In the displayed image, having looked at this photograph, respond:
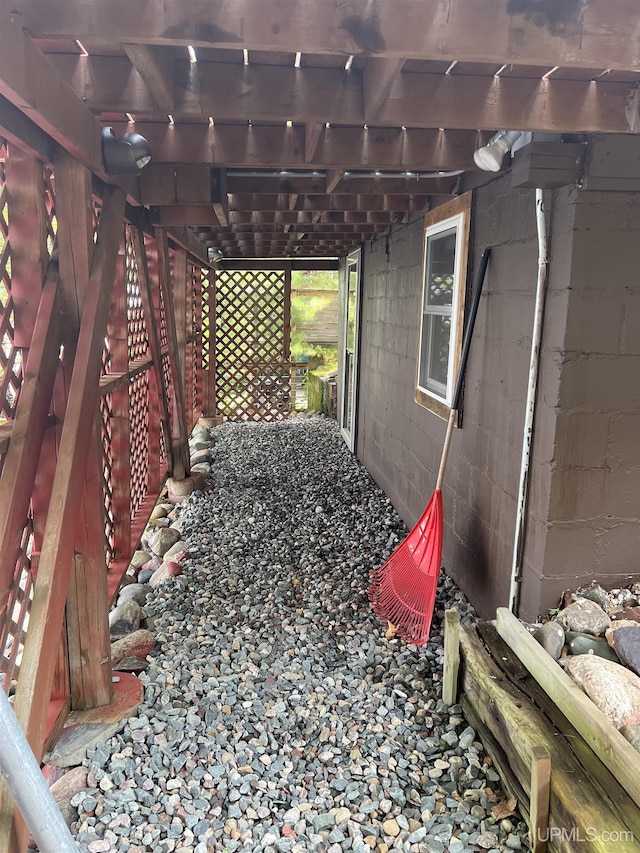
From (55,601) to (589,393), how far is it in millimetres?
1944

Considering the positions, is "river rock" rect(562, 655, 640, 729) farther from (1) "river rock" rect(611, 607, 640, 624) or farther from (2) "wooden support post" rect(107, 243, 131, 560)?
(2) "wooden support post" rect(107, 243, 131, 560)

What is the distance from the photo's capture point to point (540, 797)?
1516 mm

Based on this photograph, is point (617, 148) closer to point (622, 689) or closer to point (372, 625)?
point (622, 689)

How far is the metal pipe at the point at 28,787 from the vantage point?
3.26 ft

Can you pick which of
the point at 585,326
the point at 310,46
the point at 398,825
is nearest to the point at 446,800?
the point at 398,825

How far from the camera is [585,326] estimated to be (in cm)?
214

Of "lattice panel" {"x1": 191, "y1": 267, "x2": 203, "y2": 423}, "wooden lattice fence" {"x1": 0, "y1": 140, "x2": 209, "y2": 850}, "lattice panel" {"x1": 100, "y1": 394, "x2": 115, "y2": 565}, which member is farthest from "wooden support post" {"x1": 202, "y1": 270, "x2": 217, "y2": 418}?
"wooden lattice fence" {"x1": 0, "y1": 140, "x2": 209, "y2": 850}

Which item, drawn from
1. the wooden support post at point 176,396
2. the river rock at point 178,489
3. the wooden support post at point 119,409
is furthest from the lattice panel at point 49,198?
the river rock at point 178,489

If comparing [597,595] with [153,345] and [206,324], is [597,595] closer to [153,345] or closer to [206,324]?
[153,345]

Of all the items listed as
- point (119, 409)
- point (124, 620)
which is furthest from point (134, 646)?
point (119, 409)

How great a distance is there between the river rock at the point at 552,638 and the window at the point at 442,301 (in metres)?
1.37

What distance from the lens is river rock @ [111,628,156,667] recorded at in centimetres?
252

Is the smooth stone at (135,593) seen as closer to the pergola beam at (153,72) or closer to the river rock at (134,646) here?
the river rock at (134,646)

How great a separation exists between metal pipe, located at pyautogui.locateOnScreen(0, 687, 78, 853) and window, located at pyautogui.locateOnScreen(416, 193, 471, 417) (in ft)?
8.39
